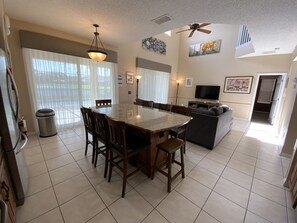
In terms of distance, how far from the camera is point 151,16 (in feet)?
7.88

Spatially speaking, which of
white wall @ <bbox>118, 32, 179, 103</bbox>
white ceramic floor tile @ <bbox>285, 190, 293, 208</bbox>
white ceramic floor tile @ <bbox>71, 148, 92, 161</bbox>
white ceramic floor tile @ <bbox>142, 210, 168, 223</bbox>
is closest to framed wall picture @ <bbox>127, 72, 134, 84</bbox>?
white wall @ <bbox>118, 32, 179, 103</bbox>

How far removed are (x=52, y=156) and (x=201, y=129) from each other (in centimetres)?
309

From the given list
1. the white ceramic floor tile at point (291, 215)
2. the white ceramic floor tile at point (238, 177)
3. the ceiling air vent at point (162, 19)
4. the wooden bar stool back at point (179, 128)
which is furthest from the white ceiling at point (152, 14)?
the white ceramic floor tile at point (291, 215)

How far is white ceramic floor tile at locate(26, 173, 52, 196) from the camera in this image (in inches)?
65.9

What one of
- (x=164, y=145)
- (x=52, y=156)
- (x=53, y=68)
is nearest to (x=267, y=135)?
(x=164, y=145)

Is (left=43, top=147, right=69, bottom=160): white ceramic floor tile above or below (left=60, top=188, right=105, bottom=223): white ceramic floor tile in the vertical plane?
above

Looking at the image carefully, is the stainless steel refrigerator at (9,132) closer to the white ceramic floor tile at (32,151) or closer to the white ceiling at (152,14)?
the white ceramic floor tile at (32,151)

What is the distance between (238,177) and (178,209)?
1.23 metres

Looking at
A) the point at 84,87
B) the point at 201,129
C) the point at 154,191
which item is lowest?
the point at 154,191

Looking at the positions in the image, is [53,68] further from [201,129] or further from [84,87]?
[201,129]

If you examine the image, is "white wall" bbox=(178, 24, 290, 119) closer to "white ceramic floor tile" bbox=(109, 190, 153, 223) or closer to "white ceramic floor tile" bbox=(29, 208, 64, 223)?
"white ceramic floor tile" bbox=(109, 190, 153, 223)

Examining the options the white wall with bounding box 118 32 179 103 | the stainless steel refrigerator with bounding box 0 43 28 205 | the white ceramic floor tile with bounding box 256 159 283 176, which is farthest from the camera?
the white wall with bounding box 118 32 179 103

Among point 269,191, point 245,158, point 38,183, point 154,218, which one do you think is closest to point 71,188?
point 38,183

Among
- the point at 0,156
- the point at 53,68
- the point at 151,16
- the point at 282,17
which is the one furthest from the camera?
the point at 53,68
